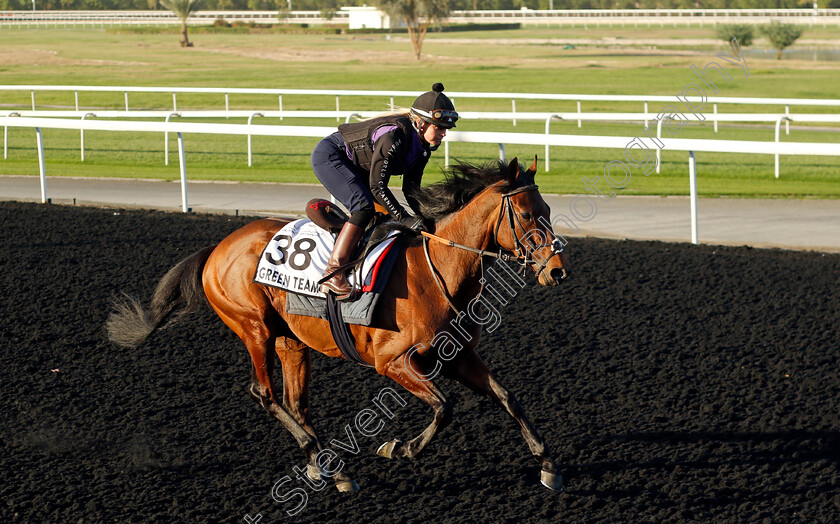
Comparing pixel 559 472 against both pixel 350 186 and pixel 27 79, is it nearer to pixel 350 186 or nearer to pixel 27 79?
pixel 350 186

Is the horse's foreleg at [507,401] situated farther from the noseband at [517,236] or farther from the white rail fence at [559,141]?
the white rail fence at [559,141]

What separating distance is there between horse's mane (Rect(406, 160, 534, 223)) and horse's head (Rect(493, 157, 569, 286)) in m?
0.11

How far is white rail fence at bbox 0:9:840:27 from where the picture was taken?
212ft

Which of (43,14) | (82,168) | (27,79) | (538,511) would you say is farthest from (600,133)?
(43,14)

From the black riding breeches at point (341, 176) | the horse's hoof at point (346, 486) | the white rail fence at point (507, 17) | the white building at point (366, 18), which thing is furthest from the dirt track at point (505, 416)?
the white building at point (366, 18)

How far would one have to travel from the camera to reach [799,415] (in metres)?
4.88

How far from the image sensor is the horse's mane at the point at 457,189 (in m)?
4.15

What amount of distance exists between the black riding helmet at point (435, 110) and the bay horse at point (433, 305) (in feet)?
0.76

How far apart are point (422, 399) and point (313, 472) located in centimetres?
58

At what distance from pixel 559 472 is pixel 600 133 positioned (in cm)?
1533

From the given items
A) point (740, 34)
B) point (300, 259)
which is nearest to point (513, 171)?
point (300, 259)

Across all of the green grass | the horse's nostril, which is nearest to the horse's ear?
the horse's nostril

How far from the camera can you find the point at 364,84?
3278 cm

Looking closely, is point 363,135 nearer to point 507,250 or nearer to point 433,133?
point 433,133
